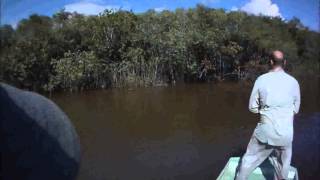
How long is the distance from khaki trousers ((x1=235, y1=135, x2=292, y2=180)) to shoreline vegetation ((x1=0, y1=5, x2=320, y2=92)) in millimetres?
5189

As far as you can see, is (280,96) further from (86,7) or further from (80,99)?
(80,99)

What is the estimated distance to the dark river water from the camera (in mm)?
6493

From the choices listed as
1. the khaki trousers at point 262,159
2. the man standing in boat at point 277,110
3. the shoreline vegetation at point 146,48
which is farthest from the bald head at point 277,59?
the shoreline vegetation at point 146,48

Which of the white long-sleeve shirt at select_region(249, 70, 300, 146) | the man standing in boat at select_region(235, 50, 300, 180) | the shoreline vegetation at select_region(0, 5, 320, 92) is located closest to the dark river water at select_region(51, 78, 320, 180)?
the shoreline vegetation at select_region(0, 5, 320, 92)

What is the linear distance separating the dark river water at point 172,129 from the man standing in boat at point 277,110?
69.6 inches

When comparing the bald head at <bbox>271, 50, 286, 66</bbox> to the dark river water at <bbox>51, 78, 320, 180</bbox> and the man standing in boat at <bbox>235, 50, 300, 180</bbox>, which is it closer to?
the man standing in boat at <bbox>235, 50, 300, 180</bbox>

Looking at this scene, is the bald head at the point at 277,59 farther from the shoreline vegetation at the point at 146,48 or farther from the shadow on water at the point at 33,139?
the shoreline vegetation at the point at 146,48

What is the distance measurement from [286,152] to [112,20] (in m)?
6.17

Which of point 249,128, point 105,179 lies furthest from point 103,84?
point 105,179

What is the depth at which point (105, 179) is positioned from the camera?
6.21 m


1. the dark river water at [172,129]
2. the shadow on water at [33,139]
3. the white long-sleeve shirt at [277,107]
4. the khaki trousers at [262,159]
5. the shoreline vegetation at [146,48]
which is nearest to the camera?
the shadow on water at [33,139]

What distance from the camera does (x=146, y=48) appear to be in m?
12.2

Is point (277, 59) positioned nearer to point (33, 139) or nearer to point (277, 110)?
point (277, 110)

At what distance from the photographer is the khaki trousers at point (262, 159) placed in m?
4.27
